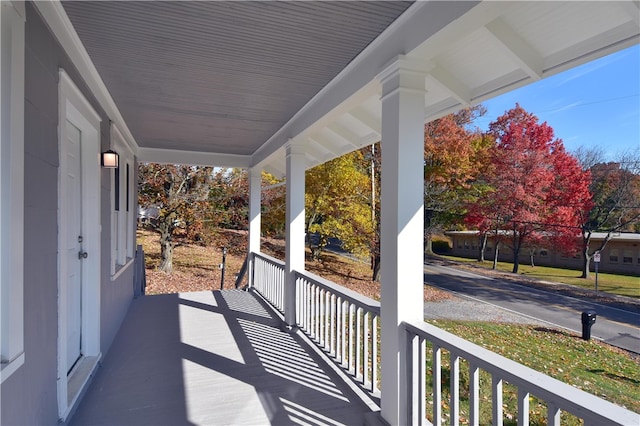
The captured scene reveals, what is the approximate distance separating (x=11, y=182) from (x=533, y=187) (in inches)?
513

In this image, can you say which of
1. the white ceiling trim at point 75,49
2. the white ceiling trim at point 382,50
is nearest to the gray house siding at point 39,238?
the white ceiling trim at point 75,49

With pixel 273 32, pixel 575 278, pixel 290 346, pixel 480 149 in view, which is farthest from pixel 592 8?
pixel 575 278

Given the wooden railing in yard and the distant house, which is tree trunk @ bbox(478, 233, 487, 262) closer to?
the distant house

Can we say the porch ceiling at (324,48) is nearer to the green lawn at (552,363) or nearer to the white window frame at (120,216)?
the white window frame at (120,216)

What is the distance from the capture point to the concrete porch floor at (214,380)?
246 cm

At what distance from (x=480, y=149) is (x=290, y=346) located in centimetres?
1043

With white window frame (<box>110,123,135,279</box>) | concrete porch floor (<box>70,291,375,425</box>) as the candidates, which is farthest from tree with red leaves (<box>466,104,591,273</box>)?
white window frame (<box>110,123,135,279</box>)

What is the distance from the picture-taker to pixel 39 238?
1834 mm

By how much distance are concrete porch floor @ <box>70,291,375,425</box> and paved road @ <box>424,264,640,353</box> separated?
7.28 m

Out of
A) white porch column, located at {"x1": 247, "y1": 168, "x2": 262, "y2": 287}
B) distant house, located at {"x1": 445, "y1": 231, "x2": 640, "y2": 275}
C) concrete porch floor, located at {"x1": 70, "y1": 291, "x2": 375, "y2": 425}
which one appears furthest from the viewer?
distant house, located at {"x1": 445, "y1": 231, "x2": 640, "y2": 275}

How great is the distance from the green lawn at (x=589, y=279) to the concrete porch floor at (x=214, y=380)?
12236 mm

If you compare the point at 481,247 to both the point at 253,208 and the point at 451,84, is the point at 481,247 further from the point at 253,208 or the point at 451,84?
the point at 451,84

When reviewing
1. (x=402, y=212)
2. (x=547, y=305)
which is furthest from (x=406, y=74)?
(x=547, y=305)

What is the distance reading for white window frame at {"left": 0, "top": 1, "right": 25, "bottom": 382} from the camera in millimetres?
1437
